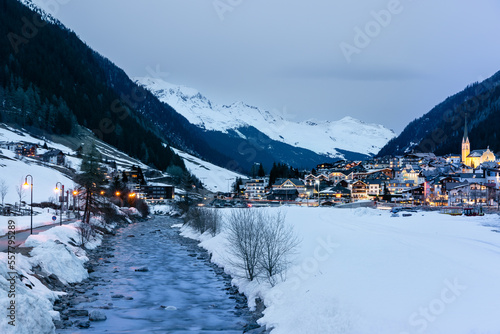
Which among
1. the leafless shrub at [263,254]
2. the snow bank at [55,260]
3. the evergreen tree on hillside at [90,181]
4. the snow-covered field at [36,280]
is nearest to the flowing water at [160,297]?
the snow bank at [55,260]

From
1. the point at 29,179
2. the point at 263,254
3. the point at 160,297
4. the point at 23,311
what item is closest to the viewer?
the point at 23,311

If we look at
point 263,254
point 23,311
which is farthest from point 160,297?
point 23,311

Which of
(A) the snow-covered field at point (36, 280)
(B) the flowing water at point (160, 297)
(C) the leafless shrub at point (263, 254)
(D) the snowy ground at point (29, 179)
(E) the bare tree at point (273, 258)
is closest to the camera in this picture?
(A) the snow-covered field at point (36, 280)

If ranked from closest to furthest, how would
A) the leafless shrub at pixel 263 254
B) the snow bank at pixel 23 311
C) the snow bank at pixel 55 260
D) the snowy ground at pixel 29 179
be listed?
1. the snow bank at pixel 23 311
2. the snow bank at pixel 55 260
3. the leafless shrub at pixel 263 254
4. the snowy ground at pixel 29 179

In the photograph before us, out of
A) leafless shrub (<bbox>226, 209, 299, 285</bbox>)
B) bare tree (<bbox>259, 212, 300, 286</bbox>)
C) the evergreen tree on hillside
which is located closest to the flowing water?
leafless shrub (<bbox>226, 209, 299, 285</bbox>)

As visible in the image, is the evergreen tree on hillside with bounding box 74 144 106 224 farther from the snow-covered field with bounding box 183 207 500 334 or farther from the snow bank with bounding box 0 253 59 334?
the snow bank with bounding box 0 253 59 334

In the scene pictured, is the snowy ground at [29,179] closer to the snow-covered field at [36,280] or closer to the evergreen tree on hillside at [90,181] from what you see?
the evergreen tree on hillside at [90,181]

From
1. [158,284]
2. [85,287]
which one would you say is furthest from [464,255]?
[85,287]

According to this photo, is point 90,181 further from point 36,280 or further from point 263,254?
point 263,254

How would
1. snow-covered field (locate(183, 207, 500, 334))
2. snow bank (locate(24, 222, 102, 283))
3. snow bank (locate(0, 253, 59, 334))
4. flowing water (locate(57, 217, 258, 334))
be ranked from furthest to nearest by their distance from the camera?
snow bank (locate(24, 222, 102, 283)), flowing water (locate(57, 217, 258, 334)), snow bank (locate(0, 253, 59, 334)), snow-covered field (locate(183, 207, 500, 334))

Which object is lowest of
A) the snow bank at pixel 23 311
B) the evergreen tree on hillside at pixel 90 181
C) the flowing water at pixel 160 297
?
the flowing water at pixel 160 297

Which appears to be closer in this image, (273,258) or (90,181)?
(273,258)

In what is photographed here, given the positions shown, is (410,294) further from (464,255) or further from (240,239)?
(240,239)

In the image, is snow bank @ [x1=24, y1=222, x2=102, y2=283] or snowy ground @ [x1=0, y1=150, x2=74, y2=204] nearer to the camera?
snow bank @ [x1=24, y1=222, x2=102, y2=283]
